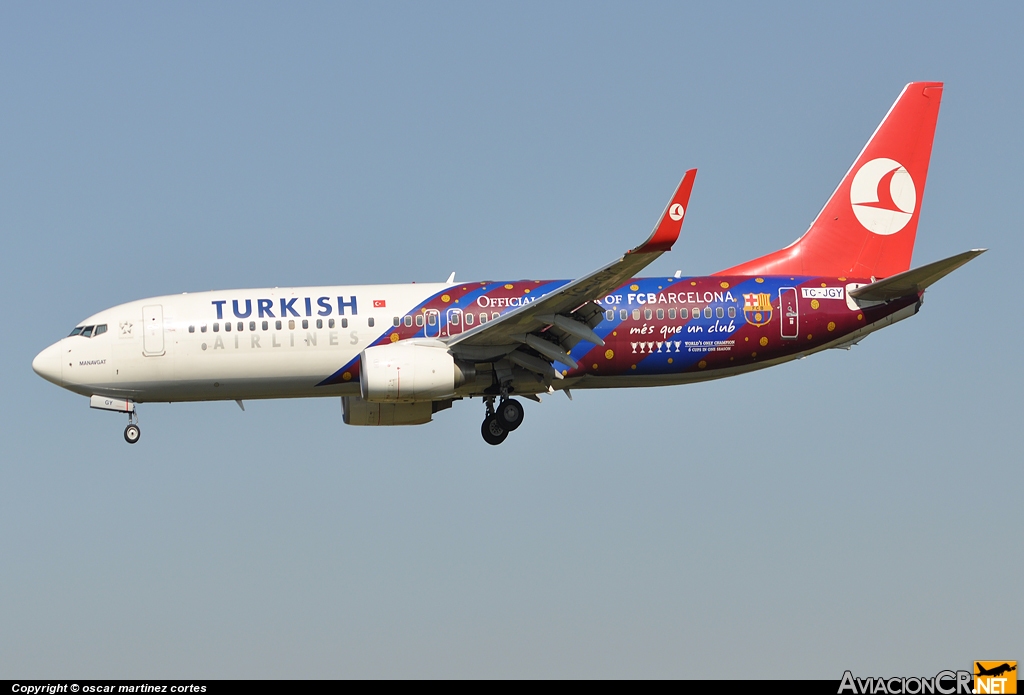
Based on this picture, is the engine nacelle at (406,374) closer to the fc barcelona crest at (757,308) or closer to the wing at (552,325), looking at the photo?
the wing at (552,325)

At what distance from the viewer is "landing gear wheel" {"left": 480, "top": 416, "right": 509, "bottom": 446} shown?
36.9 metres

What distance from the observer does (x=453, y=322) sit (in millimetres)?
36375

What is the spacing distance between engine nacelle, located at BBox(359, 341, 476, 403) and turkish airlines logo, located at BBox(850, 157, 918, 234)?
13.2m

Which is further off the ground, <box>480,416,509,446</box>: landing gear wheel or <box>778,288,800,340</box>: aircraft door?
<box>778,288,800,340</box>: aircraft door

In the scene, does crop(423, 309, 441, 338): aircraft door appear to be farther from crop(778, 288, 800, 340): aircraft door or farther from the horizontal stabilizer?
the horizontal stabilizer

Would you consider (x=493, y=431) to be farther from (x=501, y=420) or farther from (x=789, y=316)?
(x=789, y=316)

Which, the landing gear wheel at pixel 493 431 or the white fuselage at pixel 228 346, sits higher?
the white fuselage at pixel 228 346

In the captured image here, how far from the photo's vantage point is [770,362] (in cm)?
3769

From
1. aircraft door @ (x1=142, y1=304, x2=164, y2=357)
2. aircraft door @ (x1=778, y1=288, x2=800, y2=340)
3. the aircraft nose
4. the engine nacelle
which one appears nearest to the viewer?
the engine nacelle

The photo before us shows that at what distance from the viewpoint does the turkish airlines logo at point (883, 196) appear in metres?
40.5

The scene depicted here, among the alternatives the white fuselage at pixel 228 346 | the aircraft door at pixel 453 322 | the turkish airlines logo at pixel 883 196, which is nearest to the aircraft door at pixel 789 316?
the turkish airlines logo at pixel 883 196

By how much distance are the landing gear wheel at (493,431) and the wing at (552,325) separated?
6.13 ft

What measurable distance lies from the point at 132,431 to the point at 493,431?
30.1 feet

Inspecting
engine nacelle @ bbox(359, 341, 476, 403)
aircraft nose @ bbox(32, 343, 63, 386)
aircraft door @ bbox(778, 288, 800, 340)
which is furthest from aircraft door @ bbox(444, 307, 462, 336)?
aircraft nose @ bbox(32, 343, 63, 386)
